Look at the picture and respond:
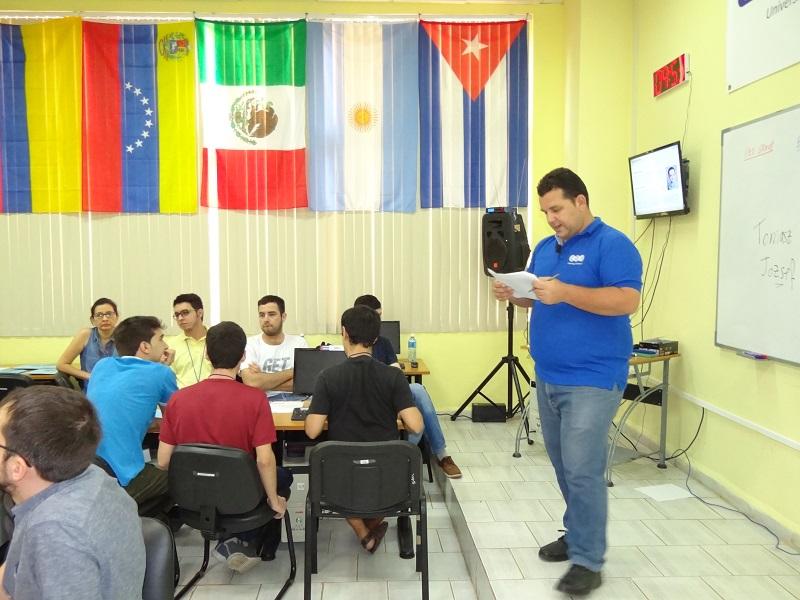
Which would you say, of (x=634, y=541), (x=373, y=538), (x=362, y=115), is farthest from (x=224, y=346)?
(x=362, y=115)

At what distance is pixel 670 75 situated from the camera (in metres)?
4.29

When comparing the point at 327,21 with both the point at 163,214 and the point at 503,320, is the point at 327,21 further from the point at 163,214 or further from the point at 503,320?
the point at 503,320

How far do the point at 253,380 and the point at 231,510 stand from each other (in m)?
1.20

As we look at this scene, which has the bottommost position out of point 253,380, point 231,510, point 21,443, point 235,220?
point 231,510

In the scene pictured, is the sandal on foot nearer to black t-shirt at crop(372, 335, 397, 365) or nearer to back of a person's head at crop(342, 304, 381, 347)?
back of a person's head at crop(342, 304, 381, 347)

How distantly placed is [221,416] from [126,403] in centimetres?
43

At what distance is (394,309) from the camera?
18.7 ft

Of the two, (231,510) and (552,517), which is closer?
(231,510)

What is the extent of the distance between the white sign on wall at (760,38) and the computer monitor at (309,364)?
108 inches

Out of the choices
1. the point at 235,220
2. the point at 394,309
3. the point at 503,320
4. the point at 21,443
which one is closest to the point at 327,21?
the point at 235,220

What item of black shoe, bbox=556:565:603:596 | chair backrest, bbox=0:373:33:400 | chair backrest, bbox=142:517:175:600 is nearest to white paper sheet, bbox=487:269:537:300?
black shoe, bbox=556:565:603:596

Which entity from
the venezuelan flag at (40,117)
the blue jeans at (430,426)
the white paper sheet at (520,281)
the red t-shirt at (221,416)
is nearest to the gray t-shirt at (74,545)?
the red t-shirt at (221,416)

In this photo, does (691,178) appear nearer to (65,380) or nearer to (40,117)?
(65,380)

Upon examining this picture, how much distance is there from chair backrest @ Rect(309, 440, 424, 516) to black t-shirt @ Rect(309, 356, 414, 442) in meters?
0.26
